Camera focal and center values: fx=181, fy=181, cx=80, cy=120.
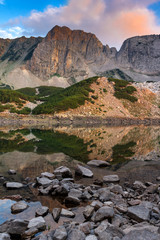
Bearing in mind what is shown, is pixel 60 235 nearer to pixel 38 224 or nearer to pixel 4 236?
pixel 38 224

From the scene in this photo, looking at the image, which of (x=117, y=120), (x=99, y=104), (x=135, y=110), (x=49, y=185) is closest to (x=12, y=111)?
(x=99, y=104)

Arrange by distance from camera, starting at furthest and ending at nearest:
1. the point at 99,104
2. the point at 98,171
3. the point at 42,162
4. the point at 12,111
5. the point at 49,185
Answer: the point at 99,104
the point at 12,111
the point at 42,162
the point at 98,171
the point at 49,185

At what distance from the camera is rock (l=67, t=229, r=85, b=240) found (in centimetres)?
632

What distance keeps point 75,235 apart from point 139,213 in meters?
3.37

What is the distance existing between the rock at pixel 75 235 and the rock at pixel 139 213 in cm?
290

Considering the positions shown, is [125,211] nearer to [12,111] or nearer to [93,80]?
[12,111]

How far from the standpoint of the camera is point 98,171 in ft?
55.0

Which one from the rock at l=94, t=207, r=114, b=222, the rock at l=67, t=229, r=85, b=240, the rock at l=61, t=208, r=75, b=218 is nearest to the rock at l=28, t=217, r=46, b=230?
the rock at l=61, t=208, r=75, b=218

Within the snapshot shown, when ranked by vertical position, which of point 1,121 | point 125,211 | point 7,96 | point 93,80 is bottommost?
point 1,121

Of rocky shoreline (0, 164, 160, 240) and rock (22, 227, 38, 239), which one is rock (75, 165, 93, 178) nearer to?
rocky shoreline (0, 164, 160, 240)

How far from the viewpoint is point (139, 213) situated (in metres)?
8.20

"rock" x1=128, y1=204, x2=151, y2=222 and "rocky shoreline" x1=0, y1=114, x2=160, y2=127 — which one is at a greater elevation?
"rock" x1=128, y1=204, x2=151, y2=222

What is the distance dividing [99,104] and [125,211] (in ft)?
325

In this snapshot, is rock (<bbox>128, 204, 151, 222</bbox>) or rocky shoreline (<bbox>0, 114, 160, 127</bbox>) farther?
rocky shoreline (<bbox>0, 114, 160, 127</bbox>)
